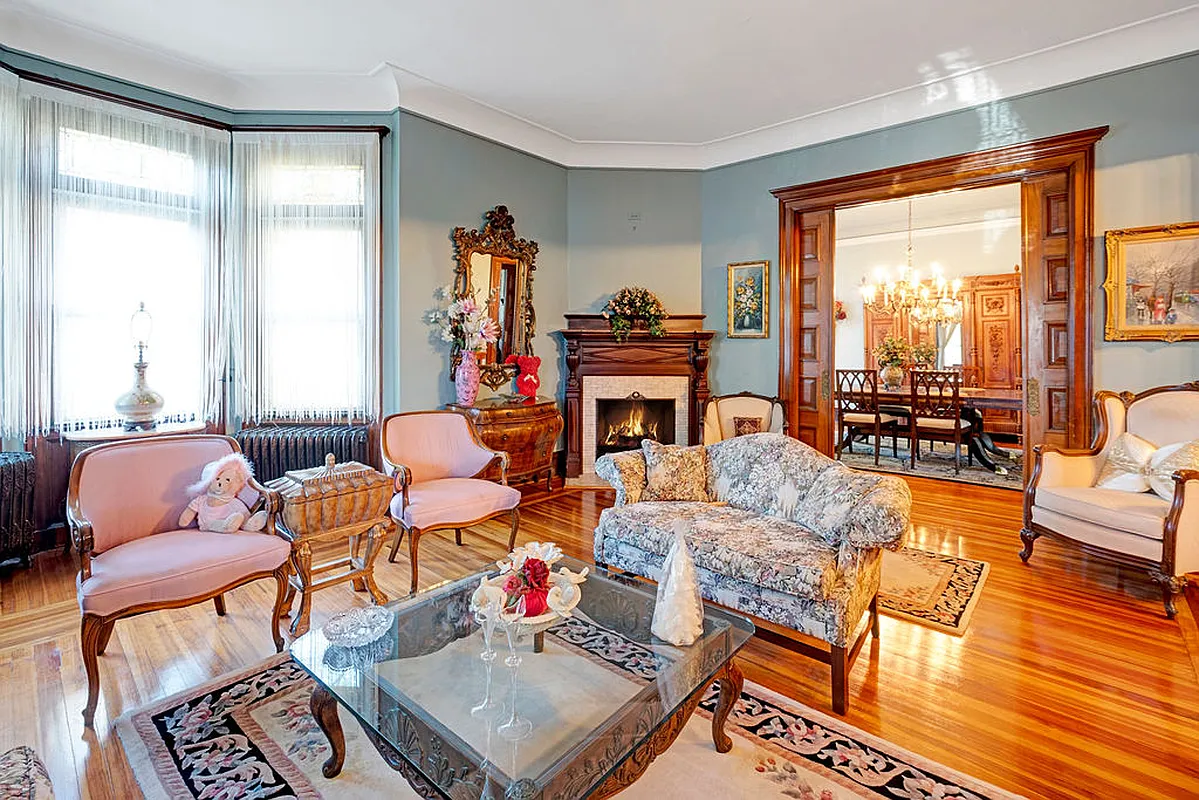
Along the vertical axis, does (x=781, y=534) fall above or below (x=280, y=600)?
above

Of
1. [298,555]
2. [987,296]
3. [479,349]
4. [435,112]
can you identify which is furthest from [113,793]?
[987,296]

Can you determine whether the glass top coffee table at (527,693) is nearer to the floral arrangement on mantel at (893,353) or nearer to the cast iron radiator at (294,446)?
the cast iron radiator at (294,446)

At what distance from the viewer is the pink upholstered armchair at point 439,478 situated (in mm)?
3260

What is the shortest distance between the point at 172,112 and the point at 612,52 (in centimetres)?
311

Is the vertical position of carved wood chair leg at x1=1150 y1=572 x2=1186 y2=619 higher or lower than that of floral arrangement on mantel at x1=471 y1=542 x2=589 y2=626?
lower

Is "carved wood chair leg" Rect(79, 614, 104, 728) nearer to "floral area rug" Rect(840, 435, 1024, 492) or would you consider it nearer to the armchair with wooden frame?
the armchair with wooden frame

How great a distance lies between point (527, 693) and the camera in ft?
5.53

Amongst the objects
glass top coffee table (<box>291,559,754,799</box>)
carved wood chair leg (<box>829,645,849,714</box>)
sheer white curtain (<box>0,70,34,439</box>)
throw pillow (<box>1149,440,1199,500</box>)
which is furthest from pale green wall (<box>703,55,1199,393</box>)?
sheer white curtain (<box>0,70,34,439</box>)

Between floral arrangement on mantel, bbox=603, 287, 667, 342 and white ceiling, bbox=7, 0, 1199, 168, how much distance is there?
1.55 metres

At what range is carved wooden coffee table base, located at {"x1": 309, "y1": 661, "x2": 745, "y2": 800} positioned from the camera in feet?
4.54

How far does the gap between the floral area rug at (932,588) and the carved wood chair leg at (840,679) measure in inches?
38.3

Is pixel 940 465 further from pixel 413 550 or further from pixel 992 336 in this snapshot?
pixel 413 550

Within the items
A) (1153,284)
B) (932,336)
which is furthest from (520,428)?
(932,336)

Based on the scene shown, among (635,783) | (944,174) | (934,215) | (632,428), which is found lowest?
(635,783)
